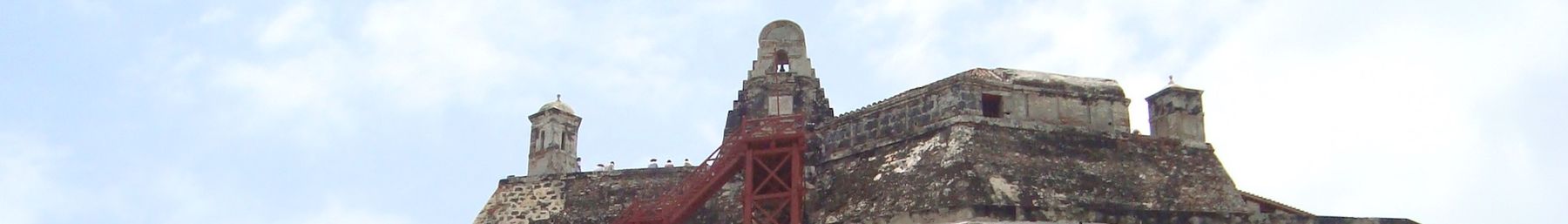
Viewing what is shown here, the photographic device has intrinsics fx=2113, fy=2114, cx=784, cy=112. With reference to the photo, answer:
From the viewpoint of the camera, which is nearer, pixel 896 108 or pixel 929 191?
pixel 929 191

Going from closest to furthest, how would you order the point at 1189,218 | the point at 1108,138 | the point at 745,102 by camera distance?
the point at 1189,218
the point at 1108,138
the point at 745,102

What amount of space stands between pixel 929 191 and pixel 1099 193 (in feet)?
8.82

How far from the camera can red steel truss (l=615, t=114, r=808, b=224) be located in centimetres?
3372

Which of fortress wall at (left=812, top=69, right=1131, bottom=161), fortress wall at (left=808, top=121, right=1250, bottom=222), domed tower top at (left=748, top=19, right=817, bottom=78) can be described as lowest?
fortress wall at (left=808, top=121, right=1250, bottom=222)

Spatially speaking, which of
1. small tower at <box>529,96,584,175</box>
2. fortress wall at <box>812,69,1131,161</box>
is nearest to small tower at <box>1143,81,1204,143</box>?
fortress wall at <box>812,69,1131,161</box>

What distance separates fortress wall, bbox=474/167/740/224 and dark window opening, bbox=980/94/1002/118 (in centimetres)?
667

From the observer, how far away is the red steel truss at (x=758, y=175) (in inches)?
1328

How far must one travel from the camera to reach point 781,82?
125 ft

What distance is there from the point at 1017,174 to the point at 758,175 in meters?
4.49

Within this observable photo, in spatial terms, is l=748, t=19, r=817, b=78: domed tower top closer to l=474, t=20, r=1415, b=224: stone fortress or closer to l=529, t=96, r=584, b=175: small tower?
l=474, t=20, r=1415, b=224: stone fortress

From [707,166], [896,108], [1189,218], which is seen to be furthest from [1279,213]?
[707,166]

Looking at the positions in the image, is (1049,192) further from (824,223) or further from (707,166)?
(707,166)

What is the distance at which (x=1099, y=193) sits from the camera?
3241 cm

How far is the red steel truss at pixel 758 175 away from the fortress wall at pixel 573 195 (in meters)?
3.37
